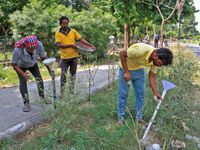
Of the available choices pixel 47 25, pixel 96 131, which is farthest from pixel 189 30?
pixel 96 131

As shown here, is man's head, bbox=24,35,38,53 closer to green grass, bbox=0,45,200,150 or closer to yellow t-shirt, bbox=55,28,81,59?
yellow t-shirt, bbox=55,28,81,59

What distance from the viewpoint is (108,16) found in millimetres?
10414

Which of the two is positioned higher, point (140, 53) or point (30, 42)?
point (30, 42)

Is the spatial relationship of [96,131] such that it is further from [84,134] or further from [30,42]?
[30,42]

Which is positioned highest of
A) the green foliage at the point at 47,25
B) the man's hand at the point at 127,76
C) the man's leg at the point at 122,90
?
the green foliage at the point at 47,25

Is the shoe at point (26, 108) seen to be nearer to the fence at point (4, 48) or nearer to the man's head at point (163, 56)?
the man's head at point (163, 56)

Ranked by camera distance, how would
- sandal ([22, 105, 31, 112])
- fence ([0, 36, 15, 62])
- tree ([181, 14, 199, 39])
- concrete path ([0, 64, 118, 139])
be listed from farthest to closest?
tree ([181, 14, 199, 39]) → fence ([0, 36, 15, 62]) → sandal ([22, 105, 31, 112]) → concrete path ([0, 64, 118, 139])

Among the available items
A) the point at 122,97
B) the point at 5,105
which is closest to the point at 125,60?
the point at 122,97

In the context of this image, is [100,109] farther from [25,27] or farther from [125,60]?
[25,27]

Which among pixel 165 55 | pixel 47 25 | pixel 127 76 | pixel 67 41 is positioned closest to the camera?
pixel 165 55

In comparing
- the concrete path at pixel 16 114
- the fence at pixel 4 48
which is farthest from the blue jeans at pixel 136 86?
the fence at pixel 4 48

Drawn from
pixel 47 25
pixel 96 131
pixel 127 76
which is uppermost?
pixel 47 25

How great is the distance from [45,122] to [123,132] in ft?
4.40

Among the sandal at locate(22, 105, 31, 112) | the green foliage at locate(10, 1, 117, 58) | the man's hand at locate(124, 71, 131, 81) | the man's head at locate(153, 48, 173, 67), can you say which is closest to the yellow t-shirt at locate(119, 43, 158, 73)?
the man's head at locate(153, 48, 173, 67)
